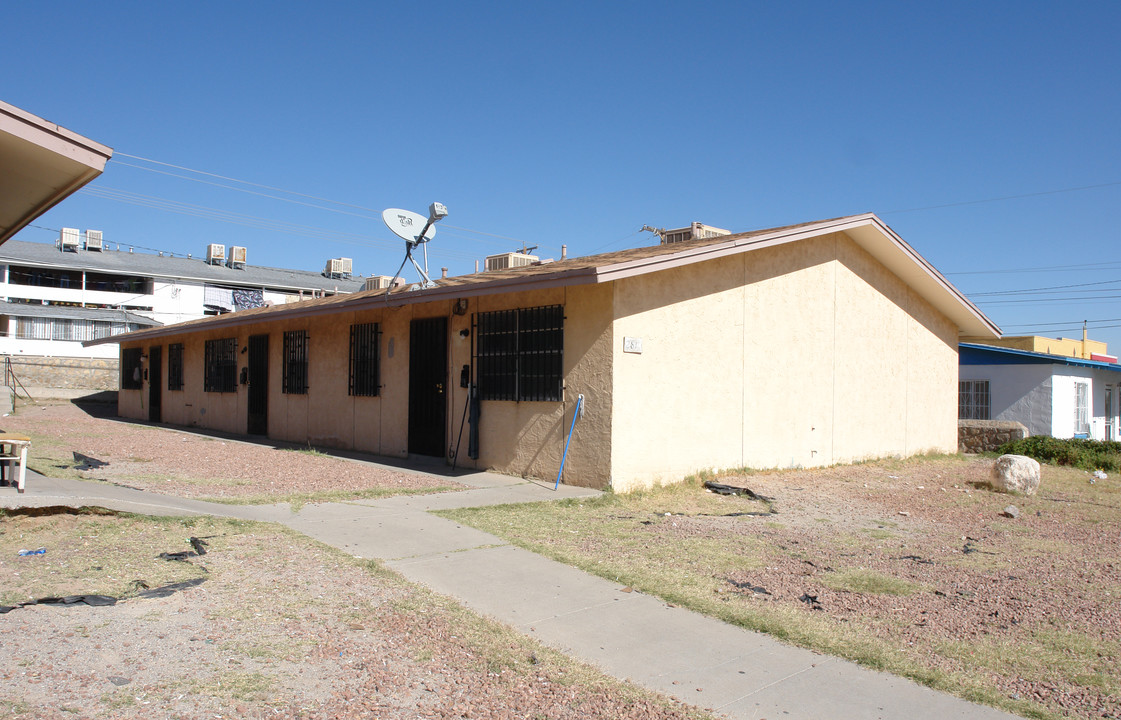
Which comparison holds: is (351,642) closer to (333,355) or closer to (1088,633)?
(1088,633)

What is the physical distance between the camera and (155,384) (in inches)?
1004

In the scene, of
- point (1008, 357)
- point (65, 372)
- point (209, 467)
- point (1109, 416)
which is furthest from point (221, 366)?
point (1109, 416)

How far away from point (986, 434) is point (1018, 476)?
315 inches

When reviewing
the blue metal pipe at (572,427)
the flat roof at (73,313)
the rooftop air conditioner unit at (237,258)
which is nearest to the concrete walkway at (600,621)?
the blue metal pipe at (572,427)

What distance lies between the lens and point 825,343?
557 inches

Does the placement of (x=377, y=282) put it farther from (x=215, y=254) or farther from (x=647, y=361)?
(x=215, y=254)

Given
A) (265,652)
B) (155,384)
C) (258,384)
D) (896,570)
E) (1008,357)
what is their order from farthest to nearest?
(155,384)
(1008,357)
(258,384)
(896,570)
(265,652)

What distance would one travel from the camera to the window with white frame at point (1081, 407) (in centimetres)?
2236

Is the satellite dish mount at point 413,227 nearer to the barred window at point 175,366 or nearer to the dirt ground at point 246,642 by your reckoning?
the dirt ground at point 246,642

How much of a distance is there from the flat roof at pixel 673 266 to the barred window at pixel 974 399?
4.50 metres

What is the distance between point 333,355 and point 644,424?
27.0 feet

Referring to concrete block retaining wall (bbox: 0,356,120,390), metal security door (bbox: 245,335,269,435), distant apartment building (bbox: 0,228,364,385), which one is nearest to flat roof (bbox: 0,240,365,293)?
distant apartment building (bbox: 0,228,364,385)

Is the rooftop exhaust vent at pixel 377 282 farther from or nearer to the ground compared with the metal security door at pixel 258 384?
farther from the ground

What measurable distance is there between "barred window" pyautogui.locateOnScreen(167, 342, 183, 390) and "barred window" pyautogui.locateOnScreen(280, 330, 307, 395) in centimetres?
736
